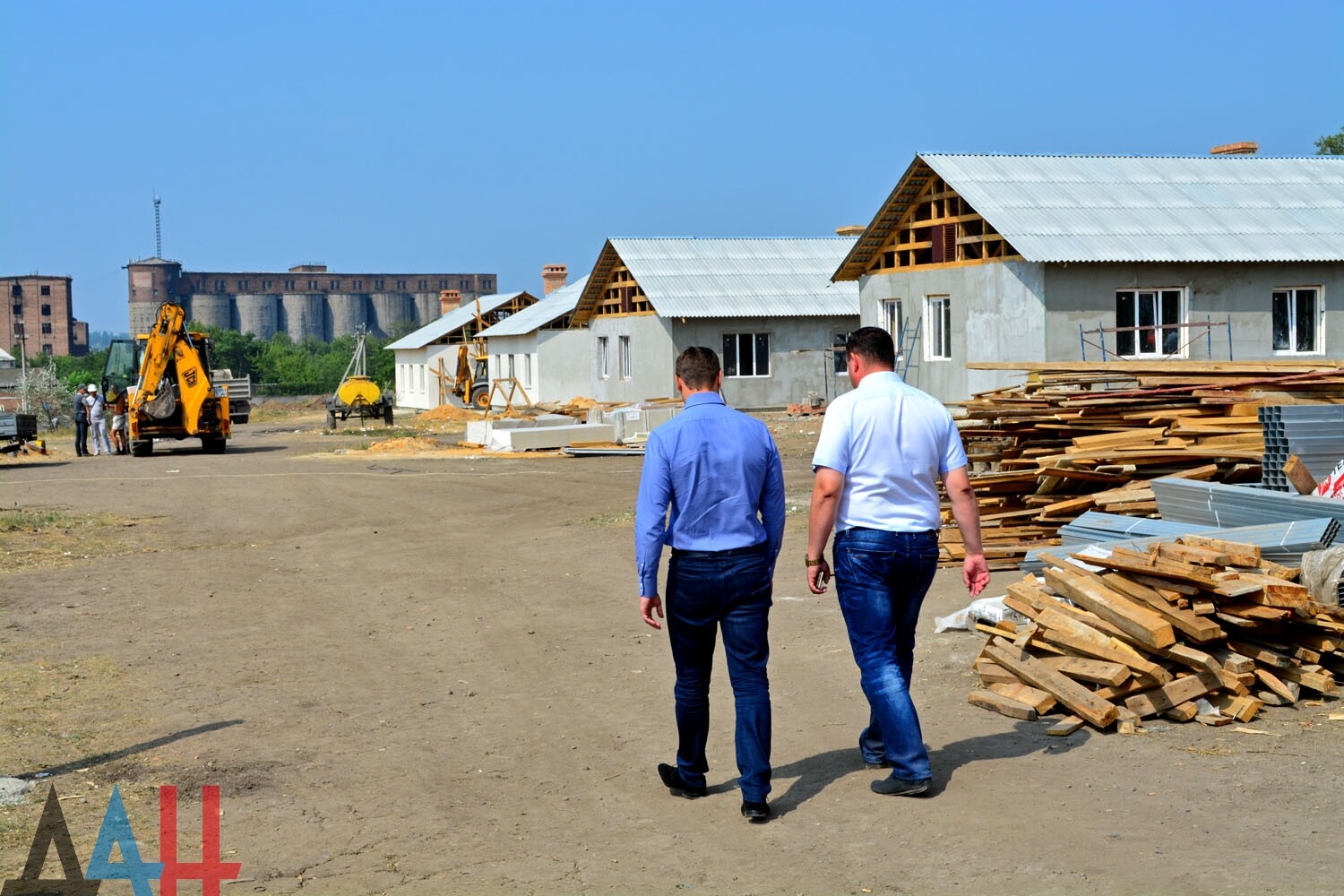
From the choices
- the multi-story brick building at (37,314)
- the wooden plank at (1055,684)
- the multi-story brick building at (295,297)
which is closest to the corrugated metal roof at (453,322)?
the wooden plank at (1055,684)

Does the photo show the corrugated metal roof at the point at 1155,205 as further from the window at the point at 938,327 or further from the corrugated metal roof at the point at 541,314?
the corrugated metal roof at the point at 541,314

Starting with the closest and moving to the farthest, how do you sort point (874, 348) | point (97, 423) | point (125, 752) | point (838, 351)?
point (874, 348), point (125, 752), point (97, 423), point (838, 351)

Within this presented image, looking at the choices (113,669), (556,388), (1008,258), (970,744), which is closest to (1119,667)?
(970,744)

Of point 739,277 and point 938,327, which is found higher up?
point 739,277

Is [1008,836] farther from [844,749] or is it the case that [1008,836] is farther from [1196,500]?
[1196,500]

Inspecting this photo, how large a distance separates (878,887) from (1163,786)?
177 centimetres

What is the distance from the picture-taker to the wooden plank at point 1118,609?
687 cm

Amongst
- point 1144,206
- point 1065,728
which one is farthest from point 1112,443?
point 1144,206

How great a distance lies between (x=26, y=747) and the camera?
7.29 metres

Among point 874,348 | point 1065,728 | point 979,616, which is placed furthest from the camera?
point 979,616

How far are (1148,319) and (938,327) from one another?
415cm

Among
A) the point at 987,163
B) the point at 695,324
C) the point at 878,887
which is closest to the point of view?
the point at 878,887

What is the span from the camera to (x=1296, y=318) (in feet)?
87.6

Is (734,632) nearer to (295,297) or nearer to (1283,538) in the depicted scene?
(1283,538)
